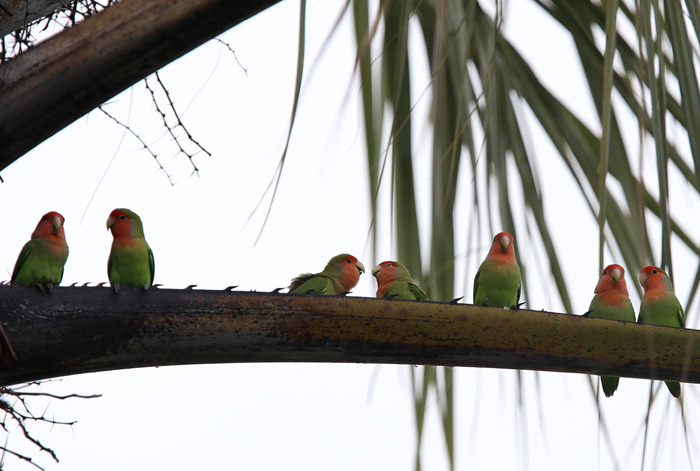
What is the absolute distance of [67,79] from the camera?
139 centimetres

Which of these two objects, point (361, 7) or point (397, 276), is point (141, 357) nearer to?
point (361, 7)

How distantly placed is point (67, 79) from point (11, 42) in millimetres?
1036

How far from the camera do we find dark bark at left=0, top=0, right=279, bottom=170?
136 cm

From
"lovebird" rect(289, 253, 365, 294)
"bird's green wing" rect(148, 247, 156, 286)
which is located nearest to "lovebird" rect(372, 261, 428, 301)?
"lovebird" rect(289, 253, 365, 294)

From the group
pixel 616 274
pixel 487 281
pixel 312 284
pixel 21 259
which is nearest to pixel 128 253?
pixel 21 259

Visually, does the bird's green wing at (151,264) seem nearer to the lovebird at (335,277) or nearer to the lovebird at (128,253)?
the lovebird at (128,253)

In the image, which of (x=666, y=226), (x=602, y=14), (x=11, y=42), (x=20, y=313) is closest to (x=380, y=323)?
(x=666, y=226)

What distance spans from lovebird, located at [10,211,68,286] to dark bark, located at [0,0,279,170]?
1.13 meters

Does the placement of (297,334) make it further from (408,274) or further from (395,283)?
(395,283)

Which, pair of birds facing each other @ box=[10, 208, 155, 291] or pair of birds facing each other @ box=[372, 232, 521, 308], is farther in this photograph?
pair of birds facing each other @ box=[372, 232, 521, 308]

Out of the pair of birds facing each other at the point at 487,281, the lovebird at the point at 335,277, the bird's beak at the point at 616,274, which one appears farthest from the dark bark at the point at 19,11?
the bird's beak at the point at 616,274

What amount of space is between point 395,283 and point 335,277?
0.49 metres

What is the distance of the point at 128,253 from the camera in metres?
2.75

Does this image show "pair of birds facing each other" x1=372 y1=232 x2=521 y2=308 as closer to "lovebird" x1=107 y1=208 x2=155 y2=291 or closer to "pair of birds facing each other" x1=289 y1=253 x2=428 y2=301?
"pair of birds facing each other" x1=289 y1=253 x2=428 y2=301
